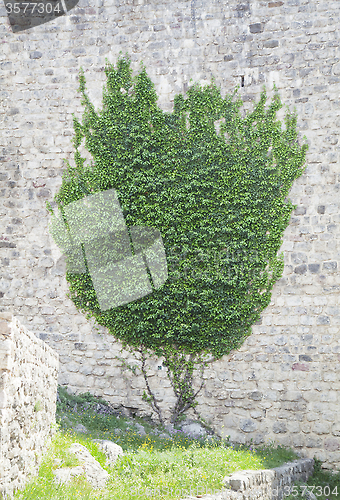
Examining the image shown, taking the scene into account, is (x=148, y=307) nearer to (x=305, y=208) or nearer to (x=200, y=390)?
(x=200, y=390)

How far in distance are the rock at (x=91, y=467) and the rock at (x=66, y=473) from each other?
8 cm

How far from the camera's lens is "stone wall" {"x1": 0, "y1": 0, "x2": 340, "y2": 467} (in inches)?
251

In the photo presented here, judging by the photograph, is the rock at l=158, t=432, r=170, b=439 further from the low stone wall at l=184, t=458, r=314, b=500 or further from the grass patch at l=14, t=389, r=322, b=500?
the low stone wall at l=184, t=458, r=314, b=500

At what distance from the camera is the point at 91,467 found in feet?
12.4

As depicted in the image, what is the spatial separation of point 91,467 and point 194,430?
9.03ft

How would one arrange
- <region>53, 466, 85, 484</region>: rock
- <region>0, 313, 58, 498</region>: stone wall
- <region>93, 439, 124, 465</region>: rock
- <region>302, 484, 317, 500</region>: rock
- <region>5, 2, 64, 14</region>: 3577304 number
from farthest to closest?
<region>5, 2, 64, 14</region>: 3577304 number < <region>302, 484, 317, 500</region>: rock < <region>93, 439, 124, 465</region>: rock < <region>53, 466, 85, 484</region>: rock < <region>0, 313, 58, 498</region>: stone wall

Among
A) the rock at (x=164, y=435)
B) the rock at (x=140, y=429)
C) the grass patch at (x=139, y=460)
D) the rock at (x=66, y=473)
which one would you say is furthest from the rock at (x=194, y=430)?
the rock at (x=66, y=473)

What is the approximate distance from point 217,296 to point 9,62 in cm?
507

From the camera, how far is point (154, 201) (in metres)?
6.78

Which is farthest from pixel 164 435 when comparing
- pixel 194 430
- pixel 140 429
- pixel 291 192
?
pixel 291 192

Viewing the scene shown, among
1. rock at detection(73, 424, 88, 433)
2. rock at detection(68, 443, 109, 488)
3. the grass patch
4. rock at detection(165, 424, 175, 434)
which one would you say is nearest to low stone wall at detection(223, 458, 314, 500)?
the grass patch

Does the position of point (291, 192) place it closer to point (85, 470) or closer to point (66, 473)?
point (85, 470)

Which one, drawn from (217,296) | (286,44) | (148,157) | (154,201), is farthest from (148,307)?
(286,44)

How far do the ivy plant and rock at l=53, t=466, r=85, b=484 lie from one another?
307cm
